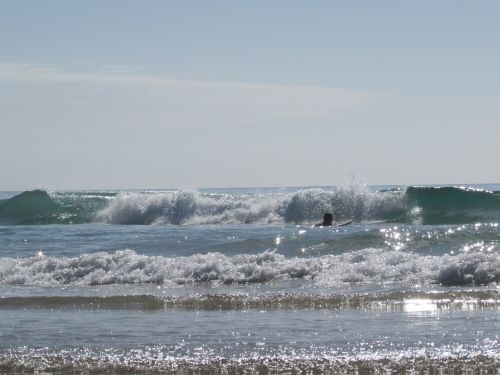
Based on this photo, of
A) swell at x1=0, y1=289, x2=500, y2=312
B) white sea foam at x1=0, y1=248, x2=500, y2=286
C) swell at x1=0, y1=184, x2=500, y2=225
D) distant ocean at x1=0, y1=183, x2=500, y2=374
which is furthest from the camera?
swell at x1=0, y1=184, x2=500, y2=225

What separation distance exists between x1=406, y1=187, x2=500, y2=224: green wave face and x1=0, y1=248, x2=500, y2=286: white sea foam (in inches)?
514

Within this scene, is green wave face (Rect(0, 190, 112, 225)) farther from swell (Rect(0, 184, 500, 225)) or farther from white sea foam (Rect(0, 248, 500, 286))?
white sea foam (Rect(0, 248, 500, 286))

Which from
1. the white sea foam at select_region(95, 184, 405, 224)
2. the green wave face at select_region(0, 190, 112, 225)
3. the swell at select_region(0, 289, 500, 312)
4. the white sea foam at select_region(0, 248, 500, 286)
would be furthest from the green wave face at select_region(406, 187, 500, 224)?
the swell at select_region(0, 289, 500, 312)

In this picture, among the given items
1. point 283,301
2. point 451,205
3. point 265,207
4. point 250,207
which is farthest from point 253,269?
point 250,207

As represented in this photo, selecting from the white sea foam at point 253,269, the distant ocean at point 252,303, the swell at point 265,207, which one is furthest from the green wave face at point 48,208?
the white sea foam at point 253,269

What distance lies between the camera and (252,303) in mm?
12195

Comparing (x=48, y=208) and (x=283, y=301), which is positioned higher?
(x=48, y=208)

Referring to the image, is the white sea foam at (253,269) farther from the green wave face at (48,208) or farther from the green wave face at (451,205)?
the green wave face at (48,208)

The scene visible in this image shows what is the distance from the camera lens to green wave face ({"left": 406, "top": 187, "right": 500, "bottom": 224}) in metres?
29.0

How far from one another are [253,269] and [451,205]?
1637 cm

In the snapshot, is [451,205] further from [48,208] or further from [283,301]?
[283,301]

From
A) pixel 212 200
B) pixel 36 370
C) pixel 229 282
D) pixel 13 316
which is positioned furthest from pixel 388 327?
pixel 212 200

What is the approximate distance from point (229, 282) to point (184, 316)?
173 inches

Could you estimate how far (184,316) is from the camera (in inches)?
441
